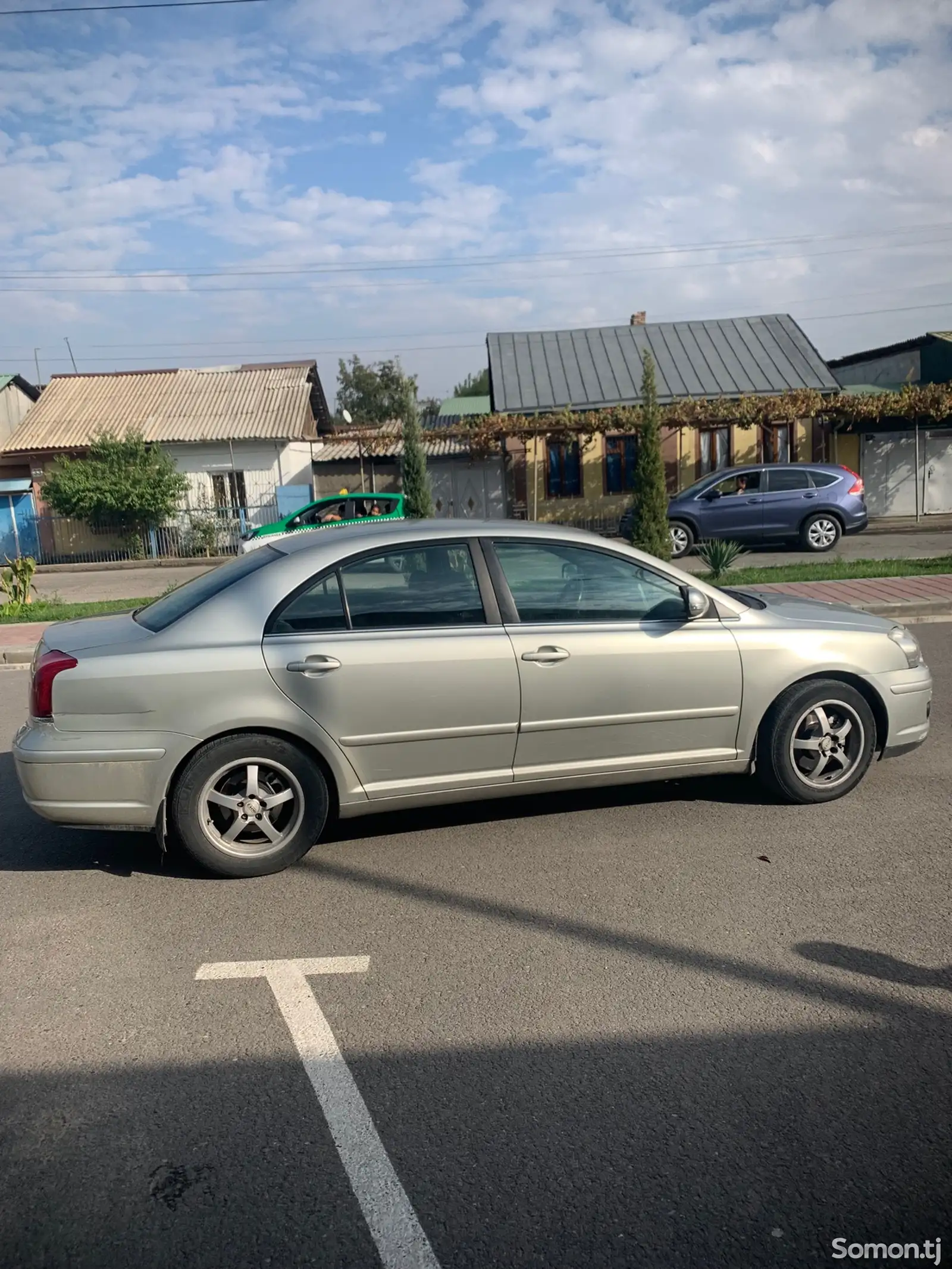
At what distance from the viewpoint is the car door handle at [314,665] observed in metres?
4.59

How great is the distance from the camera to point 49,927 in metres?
4.25

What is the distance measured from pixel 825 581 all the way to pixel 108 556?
21.0 m

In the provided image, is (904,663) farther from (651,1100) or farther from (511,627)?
(651,1100)

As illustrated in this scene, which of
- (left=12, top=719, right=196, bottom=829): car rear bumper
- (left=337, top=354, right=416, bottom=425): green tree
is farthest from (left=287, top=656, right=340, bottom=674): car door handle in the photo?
(left=337, top=354, right=416, bottom=425): green tree

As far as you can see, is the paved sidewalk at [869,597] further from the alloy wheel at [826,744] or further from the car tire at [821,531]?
the car tire at [821,531]

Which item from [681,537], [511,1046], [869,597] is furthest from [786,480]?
[511,1046]

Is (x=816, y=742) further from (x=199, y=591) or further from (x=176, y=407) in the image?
(x=176, y=407)

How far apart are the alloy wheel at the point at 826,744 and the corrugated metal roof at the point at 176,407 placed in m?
26.5

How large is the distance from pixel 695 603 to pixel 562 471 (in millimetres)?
24265

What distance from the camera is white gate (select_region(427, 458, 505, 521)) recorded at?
97.2ft

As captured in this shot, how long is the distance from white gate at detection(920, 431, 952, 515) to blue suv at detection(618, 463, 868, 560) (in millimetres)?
8079

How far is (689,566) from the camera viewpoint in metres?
18.7
